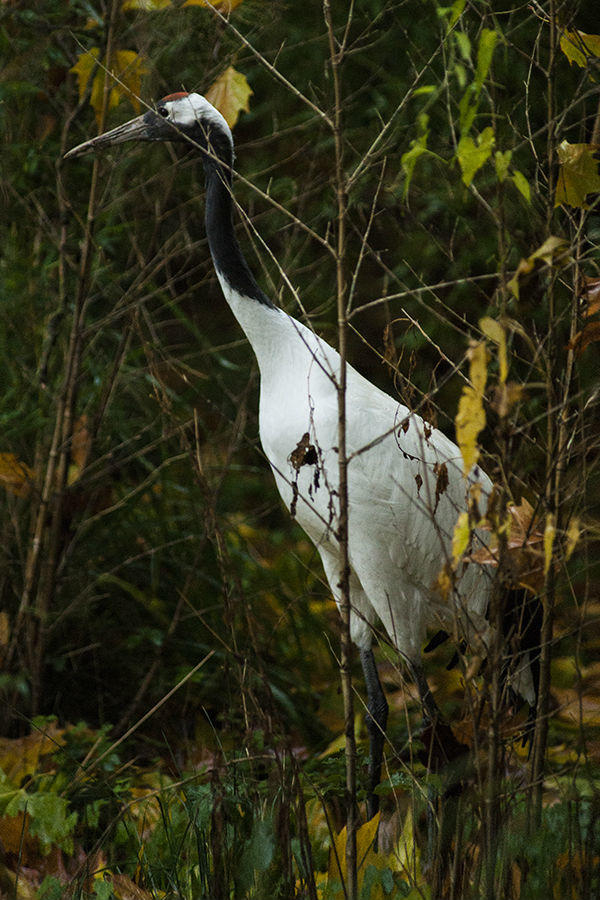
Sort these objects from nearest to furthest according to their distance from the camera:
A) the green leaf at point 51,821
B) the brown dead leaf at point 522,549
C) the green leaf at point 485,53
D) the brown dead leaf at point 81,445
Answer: the green leaf at point 485,53
the brown dead leaf at point 522,549
the green leaf at point 51,821
the brown dead leaf at point 81,445

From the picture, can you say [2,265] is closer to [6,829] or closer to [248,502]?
[248,502]

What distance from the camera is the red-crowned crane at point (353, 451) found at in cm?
267

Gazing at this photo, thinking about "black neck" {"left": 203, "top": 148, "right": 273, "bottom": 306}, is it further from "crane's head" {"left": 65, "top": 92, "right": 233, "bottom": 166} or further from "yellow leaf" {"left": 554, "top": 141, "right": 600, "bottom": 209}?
"yellow leaf" {"left": 554, "top": 141, "right": 600, "bottom": 209}

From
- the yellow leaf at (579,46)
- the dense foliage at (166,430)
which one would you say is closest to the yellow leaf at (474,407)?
the yellow leaf at (579,46)

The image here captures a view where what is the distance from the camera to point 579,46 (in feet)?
5.73

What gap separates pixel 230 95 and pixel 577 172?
54.1 inches

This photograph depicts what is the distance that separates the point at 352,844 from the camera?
5.65 ft

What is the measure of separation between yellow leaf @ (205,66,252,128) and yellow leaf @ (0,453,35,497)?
1132 millimetres

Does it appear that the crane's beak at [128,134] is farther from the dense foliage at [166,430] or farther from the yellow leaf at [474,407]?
the yellow leaf at [474,407]

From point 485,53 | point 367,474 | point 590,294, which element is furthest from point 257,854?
point 485,53

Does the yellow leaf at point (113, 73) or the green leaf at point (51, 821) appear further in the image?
the yellow leaf at point (113, 73)

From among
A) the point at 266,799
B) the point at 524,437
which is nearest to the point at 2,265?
the point at 266,799

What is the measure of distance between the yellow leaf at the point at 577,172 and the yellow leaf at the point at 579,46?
0.14 m

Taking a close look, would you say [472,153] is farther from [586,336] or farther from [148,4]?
[148,4]
